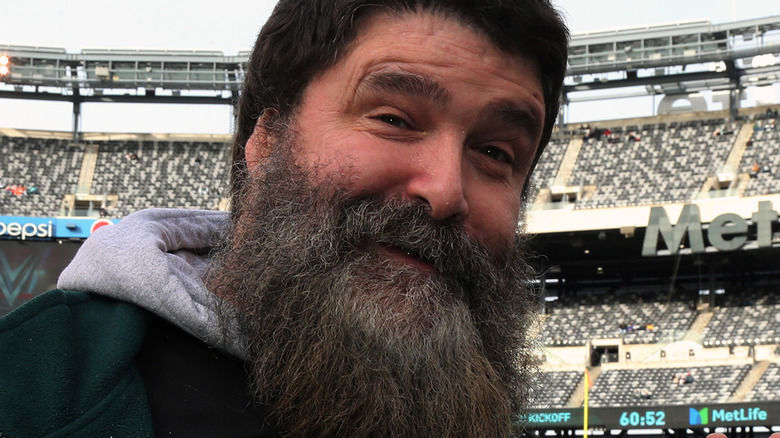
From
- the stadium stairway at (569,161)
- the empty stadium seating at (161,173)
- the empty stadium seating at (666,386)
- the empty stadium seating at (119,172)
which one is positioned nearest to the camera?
the empty stadium seating at (666,386)

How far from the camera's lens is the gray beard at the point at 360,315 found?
6.06ft

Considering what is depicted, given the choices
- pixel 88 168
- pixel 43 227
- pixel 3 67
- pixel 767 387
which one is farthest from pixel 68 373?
pixel 3 67

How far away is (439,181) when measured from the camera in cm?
194

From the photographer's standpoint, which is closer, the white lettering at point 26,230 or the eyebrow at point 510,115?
the eyebrow at point 510,115

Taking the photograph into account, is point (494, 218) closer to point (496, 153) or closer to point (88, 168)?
point (496, 153)

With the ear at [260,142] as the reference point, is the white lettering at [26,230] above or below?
above

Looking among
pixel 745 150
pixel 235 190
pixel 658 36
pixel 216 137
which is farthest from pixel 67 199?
pixel 235 190

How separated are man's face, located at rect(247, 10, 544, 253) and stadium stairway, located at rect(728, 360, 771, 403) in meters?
27.1

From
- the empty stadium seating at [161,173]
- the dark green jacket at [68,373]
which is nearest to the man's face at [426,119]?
the dark green jacket at [68,373]

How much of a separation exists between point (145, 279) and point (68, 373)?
0.85 ft

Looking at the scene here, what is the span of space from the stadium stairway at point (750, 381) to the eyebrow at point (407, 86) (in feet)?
89.7

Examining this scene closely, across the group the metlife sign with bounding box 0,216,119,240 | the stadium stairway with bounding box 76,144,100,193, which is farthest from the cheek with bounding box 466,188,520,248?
the stadium stairway with bounding box 76,144,100,193

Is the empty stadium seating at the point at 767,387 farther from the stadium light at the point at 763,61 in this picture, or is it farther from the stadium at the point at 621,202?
the stadium light at the point at 763,61

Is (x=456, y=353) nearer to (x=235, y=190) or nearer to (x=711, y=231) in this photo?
(x=235, y=190)
